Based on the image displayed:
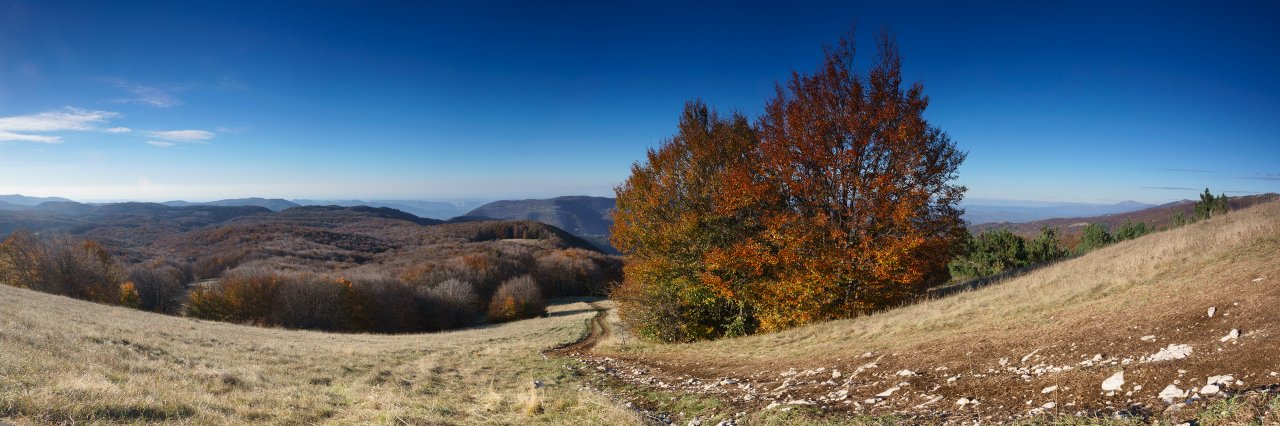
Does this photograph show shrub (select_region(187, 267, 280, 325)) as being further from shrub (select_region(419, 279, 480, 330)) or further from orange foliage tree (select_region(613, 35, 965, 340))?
orange foliage tree (select_region(613, 35, 965, 340))

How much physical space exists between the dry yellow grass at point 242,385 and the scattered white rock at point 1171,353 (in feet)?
23.8

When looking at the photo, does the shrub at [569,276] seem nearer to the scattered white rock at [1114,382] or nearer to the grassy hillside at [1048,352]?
the grassy hillside at [1048,352]

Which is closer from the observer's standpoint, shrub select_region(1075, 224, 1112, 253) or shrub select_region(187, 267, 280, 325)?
shrub select_region(1075, 224, 1112, 253)

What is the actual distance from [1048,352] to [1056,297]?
18.0 ft

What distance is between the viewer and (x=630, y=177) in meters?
22.2

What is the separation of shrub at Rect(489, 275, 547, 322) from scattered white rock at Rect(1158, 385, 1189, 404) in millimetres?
76146

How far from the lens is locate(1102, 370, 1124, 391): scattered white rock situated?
19.4 feet

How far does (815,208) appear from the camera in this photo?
17.8 meters

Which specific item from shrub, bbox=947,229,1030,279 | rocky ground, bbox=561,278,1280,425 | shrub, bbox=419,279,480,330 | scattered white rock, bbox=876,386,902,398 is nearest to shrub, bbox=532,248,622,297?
shrub, bbox=419,279,480,330

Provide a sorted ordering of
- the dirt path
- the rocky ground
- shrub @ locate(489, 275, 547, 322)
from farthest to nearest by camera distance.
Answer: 1. shrub @ locate(489, 275, 547, 322)
2. the dirt path
3. the rocky ground

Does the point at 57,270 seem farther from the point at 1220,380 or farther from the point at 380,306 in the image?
the point at 1220,380

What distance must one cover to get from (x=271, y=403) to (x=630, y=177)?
15.8 m

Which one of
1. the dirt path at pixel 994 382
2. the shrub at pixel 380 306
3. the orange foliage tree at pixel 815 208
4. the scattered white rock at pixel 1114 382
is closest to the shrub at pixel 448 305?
the shrub at pixel 380 306

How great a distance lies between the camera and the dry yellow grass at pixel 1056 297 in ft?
32.9
